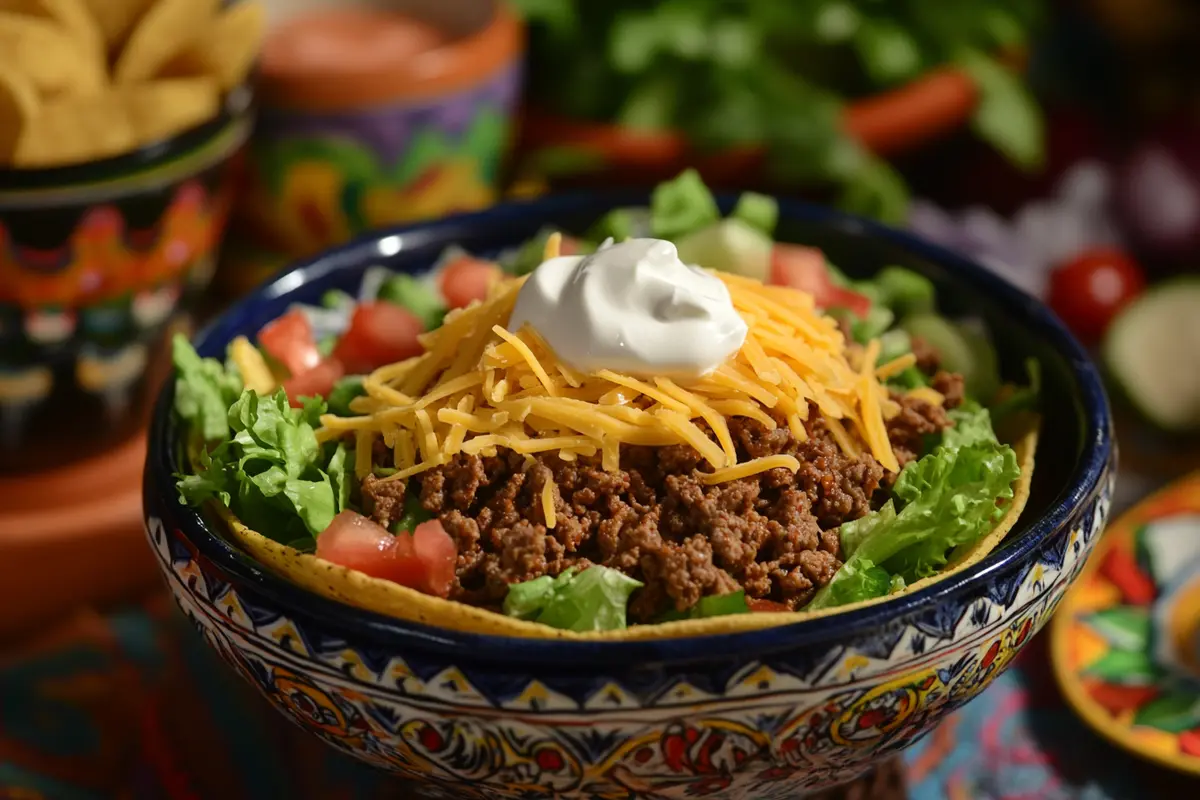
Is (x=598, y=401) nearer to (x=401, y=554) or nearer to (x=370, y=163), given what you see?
(x=401, y=554)

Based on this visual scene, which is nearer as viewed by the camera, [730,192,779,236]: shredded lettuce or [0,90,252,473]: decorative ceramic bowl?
[0,90,252,473]: decorative ceramic bowl

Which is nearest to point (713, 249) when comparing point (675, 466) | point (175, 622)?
point (675, 466)

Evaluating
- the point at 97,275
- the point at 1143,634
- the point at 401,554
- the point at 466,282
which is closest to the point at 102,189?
the point at 97,275

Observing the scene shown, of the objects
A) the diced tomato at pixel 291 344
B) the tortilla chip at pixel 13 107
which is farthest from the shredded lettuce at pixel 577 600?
the tortilla chip at pixel 13 107

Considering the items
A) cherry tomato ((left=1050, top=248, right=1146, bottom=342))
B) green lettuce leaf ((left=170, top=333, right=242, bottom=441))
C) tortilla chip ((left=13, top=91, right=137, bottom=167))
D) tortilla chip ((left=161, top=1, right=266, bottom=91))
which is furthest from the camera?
cherry tomato ((left=1050, top=248, right=1146, bottom=342))

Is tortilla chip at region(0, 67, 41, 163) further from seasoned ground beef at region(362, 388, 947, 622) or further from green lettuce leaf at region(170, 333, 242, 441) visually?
seasoned ground beef at region(362, 388, 947, 622)

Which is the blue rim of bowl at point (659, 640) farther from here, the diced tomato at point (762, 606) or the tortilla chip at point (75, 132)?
the tortilla chip at point (75, 132)

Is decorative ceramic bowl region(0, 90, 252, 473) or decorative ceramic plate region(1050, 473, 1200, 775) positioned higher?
decorative ceramic bowl region(0, 90, 252, 473)

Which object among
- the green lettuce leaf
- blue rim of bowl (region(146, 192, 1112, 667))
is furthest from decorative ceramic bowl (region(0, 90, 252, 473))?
the green lettuce leaf
